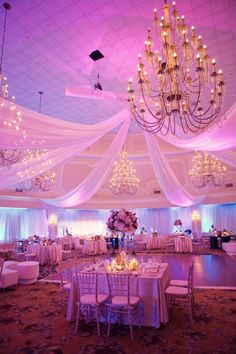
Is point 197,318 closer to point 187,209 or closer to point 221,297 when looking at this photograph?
point 221,297

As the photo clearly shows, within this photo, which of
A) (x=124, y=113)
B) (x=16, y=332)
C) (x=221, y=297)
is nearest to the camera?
(x=16, y=332)

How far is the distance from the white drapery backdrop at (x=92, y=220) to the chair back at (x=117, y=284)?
11775mm

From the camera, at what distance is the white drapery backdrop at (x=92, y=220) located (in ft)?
49.4

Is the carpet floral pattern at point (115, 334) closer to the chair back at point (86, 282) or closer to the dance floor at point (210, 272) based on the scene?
the chair back at point (86, 282)

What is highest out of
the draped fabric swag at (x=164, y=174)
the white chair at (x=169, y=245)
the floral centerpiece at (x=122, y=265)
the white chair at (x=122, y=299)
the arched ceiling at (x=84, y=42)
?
the arched ceiling at (x=84, y=42)

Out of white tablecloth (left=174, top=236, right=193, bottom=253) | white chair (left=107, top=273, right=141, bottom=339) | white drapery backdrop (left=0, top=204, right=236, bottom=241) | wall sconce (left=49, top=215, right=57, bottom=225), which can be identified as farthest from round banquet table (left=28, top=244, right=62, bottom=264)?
white chair (left=107, top=273, right=141, bottom=339)

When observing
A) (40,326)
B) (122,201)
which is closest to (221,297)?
(40,326)

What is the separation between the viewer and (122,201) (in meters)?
16.4

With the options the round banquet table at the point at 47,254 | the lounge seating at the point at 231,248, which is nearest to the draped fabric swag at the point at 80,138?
the round banquet table at the point at 47,254

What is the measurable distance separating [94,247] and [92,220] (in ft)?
15.0

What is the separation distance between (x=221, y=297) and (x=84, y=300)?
10.0ft

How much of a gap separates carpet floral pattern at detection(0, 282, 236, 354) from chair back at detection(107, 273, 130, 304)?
0.50 m

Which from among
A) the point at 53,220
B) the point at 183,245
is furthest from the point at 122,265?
the point at 53,220

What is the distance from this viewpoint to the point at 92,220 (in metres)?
17.9
